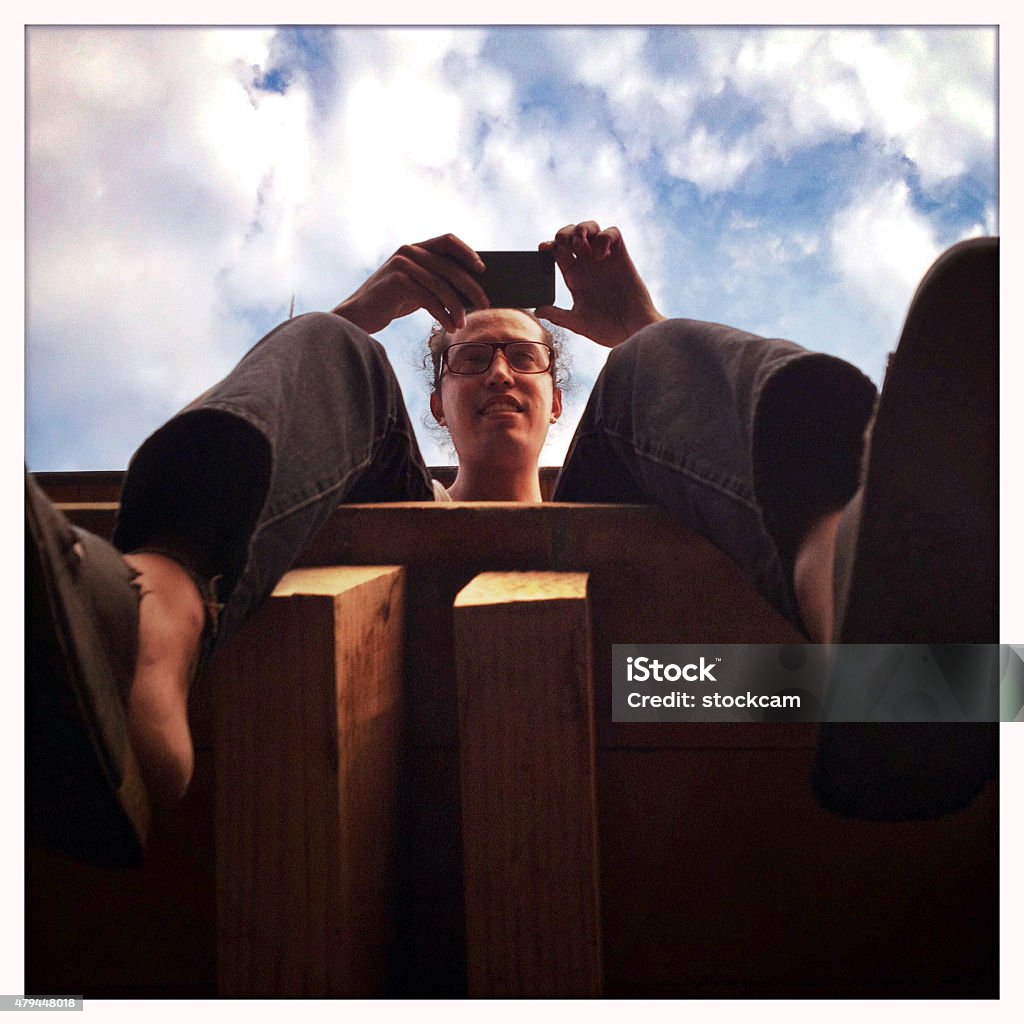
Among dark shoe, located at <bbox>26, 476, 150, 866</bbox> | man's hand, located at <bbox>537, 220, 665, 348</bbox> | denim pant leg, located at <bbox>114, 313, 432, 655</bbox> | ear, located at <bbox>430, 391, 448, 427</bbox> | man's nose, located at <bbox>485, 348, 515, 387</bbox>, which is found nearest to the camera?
dark shoe, located at <bbox>26, 476, 150, 866</bbox>

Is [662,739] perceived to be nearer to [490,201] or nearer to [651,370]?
[651,370]

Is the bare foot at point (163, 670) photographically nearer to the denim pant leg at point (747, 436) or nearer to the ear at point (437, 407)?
the denim pant leg at point (747, 436)

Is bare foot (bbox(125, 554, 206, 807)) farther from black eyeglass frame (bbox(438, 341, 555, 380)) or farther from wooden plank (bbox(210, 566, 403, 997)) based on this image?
black eyeglass frame (bbox(438, 341, 555, 380))

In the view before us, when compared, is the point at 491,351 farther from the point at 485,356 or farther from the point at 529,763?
the point at 529,763

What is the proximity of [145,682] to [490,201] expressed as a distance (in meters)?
0.44

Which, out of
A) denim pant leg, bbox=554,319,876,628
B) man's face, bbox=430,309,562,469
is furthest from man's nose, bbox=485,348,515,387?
denim pant leg, bbox=554,319,876,628

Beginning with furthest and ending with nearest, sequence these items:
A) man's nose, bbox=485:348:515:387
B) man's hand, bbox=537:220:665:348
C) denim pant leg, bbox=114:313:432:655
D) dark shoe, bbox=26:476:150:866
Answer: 1. man's nose, bbox=485:348:515:387
2. man's hand, bbox=537:220:665:348
3. denim pant leg, bbox=114:313:432:655
4. dark shoe, bbox=26:476:150:866

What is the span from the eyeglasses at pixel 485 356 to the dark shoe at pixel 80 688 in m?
0.60

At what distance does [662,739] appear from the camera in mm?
567

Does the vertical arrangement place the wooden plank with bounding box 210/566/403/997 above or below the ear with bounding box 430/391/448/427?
below

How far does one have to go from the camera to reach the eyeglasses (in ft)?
3.22

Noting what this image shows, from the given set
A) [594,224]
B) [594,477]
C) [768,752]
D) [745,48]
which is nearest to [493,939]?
[768,752]

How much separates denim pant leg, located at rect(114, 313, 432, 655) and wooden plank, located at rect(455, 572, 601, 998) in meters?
0.12

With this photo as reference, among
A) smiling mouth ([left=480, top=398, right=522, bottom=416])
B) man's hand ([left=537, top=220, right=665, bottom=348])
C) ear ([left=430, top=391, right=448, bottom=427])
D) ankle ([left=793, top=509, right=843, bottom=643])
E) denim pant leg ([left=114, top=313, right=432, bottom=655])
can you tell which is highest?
man's hand ([left=537, top=220, right=665, bottom=348])
